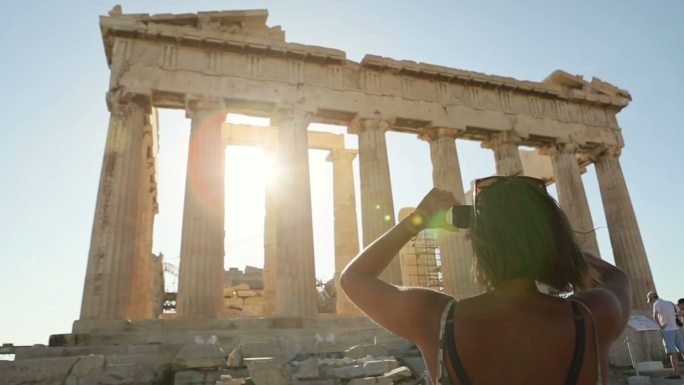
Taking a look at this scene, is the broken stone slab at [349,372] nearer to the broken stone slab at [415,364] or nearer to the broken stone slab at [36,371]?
the broken stone slab at [415,364]

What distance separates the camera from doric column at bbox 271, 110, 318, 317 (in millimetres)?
15344

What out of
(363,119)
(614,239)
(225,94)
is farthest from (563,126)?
(225,94)

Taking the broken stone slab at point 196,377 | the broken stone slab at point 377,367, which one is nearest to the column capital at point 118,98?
the broken stone slab at point 196,377

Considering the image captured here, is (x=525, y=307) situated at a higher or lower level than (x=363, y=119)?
lower

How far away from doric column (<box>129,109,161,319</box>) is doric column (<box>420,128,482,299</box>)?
11.1 m

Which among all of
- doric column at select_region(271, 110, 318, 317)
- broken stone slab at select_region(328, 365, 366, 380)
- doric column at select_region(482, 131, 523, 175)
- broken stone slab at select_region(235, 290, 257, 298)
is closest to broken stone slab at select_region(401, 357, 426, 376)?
broken stone slab at select_region(328, 365, 366, 380)

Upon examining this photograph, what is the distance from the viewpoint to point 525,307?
1.63 m

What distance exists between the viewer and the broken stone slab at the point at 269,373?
8.21 metres

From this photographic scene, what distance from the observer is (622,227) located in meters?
21.0

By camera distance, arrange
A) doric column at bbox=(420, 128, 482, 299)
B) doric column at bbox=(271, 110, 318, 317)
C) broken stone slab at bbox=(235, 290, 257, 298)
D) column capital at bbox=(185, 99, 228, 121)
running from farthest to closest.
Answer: broken stone slab at bbox=(235, 290, 257, 298), doric column at bbox=(420, 128, 482, 299), column capital at bbox=(185, 99, 228, 121), doric column at bbox=(271, 110, 318, 317)

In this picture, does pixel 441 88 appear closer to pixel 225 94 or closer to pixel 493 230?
pixel 225 94

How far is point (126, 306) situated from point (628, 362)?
13.4 meters

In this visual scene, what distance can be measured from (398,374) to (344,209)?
13187mm

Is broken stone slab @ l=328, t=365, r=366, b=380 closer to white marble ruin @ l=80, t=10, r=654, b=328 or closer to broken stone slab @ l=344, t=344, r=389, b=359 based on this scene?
broken stone slab @ l=344, t=344, r=389, b=359
